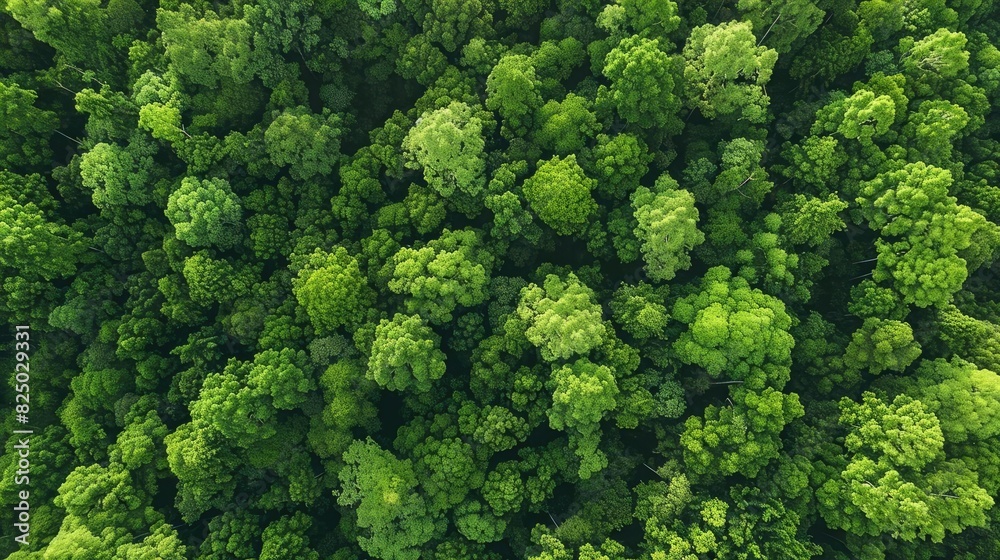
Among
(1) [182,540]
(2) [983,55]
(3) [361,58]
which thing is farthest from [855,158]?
(1) [182,540]

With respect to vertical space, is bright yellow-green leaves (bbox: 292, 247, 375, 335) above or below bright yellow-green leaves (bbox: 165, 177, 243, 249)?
below

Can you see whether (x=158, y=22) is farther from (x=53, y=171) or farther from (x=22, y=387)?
(x=22, y=387)

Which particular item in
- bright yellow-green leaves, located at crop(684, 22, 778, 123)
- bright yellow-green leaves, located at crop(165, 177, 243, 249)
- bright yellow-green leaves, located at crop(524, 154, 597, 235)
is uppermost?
bright yellow-green leaves, located at crop(165, 177, 243, 249)

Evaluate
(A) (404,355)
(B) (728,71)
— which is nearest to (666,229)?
(B) (728,71)

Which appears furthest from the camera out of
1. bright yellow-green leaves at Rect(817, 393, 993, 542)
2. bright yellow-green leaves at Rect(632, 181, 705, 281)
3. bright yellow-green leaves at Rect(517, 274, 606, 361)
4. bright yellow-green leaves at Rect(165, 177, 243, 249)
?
bright yellow-green leaves at Rect(165, 177, 243, 249)

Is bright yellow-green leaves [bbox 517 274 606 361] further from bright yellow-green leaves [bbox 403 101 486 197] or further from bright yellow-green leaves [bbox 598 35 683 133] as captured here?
bright yellow-green leaves [bbox 598 35 683 133]
